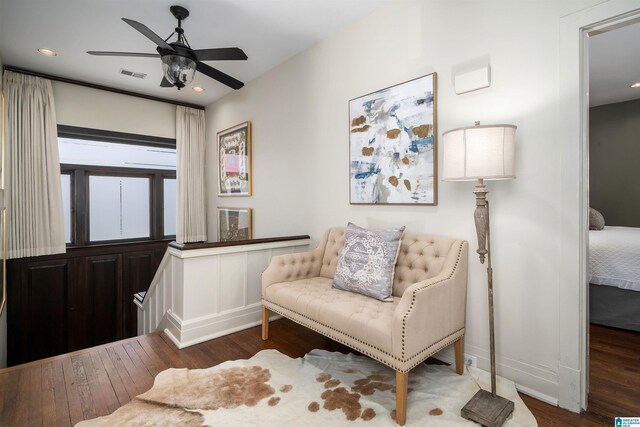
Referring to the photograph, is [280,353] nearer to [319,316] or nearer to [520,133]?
[319,316]

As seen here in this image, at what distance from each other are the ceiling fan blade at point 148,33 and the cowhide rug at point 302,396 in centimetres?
225

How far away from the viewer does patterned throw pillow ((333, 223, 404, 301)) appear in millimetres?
2148

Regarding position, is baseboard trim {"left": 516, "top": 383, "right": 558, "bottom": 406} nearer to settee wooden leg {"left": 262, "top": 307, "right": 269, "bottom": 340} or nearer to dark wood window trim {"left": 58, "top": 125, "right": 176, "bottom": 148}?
settee wooden leg {"left": 262, "top": 307, "right": 269, "bottom": 340}

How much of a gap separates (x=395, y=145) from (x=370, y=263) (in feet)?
3.22

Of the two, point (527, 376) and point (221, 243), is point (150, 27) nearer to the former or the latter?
point (221, 243)

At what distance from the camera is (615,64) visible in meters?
3.63

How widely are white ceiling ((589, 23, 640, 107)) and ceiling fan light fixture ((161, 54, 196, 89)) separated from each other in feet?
11.5

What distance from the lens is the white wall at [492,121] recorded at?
5.98 ft

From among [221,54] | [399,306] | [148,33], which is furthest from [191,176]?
[399,306]

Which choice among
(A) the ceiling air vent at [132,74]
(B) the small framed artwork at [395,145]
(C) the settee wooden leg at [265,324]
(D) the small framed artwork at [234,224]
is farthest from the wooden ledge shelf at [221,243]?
(A) the ceiling air vent at [132,74]

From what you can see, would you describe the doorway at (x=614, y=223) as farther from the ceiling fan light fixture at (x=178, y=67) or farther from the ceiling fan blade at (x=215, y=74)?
the ceiling fan light fixture at (x=178, y=67)

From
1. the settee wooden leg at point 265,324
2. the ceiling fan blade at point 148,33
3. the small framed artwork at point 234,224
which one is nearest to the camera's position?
the ceiling fan blade at point 148,33

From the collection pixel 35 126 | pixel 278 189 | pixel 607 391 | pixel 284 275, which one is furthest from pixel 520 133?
pixel 35 126

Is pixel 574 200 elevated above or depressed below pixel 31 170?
below
